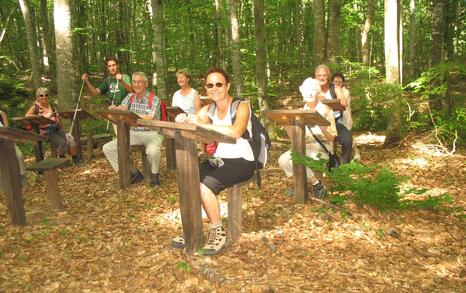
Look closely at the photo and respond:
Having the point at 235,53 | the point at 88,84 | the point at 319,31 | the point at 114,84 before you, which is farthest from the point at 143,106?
the point at 319,31

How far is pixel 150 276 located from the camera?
13.2 ft

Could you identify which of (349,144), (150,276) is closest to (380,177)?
(349,144)

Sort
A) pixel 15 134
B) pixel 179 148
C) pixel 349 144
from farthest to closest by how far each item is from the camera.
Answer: pixel 349 144 < pixel 15 134 < pixel 179 148

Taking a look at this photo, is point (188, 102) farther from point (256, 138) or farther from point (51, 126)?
point (256, 138)

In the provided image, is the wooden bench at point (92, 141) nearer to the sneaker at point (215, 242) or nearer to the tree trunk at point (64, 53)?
the tree trunk at point (64, 53)

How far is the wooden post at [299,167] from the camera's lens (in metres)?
5.73

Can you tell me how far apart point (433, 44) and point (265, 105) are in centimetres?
496

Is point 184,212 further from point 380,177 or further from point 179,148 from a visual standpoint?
point 380,177

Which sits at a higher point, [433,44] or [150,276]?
[433,44]

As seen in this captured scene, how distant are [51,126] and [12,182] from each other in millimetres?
3517

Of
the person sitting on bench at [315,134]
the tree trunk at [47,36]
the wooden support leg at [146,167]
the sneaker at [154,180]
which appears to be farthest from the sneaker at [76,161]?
the tree trunk at [47,36]

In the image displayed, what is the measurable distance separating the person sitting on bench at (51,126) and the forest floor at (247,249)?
200cm

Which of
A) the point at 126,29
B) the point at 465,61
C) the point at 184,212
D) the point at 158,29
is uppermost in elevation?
the point at 126,29

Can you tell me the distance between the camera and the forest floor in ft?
12.7
